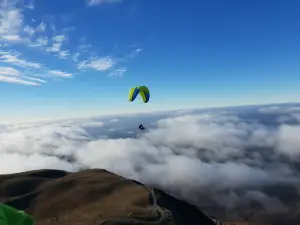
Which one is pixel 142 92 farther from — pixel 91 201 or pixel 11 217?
pixel 11 217

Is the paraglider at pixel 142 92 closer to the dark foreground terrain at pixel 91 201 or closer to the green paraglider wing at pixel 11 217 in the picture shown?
the dark foreground terrain at pixel 91 201

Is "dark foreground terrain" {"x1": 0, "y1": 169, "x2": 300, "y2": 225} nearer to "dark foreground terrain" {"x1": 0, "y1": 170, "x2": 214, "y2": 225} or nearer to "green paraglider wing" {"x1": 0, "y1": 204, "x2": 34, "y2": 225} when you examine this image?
"dark foreground terrain" {"x1": 0, "y1": 170, "x2": 214, "y2": 225}

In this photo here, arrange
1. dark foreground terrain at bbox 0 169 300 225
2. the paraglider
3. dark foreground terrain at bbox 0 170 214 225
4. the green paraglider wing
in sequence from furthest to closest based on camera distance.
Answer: dark foreground terrain at bbox 0 170 214 225
dark foreground terrain at bbox 0 169 300 225
the paraglider
the green paraglider wing

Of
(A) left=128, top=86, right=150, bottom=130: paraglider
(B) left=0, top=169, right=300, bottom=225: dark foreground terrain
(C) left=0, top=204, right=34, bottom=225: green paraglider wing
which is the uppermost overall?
(A) left=128, top=86, right=150, bottom=130: paraglider

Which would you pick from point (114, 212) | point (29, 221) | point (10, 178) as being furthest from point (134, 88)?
point (10, 178)

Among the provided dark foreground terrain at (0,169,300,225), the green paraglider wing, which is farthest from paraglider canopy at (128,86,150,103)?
the green paraglider wing

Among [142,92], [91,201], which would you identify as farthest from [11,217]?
[91,201]

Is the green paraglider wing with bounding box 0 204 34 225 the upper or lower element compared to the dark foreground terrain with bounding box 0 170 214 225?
upper
